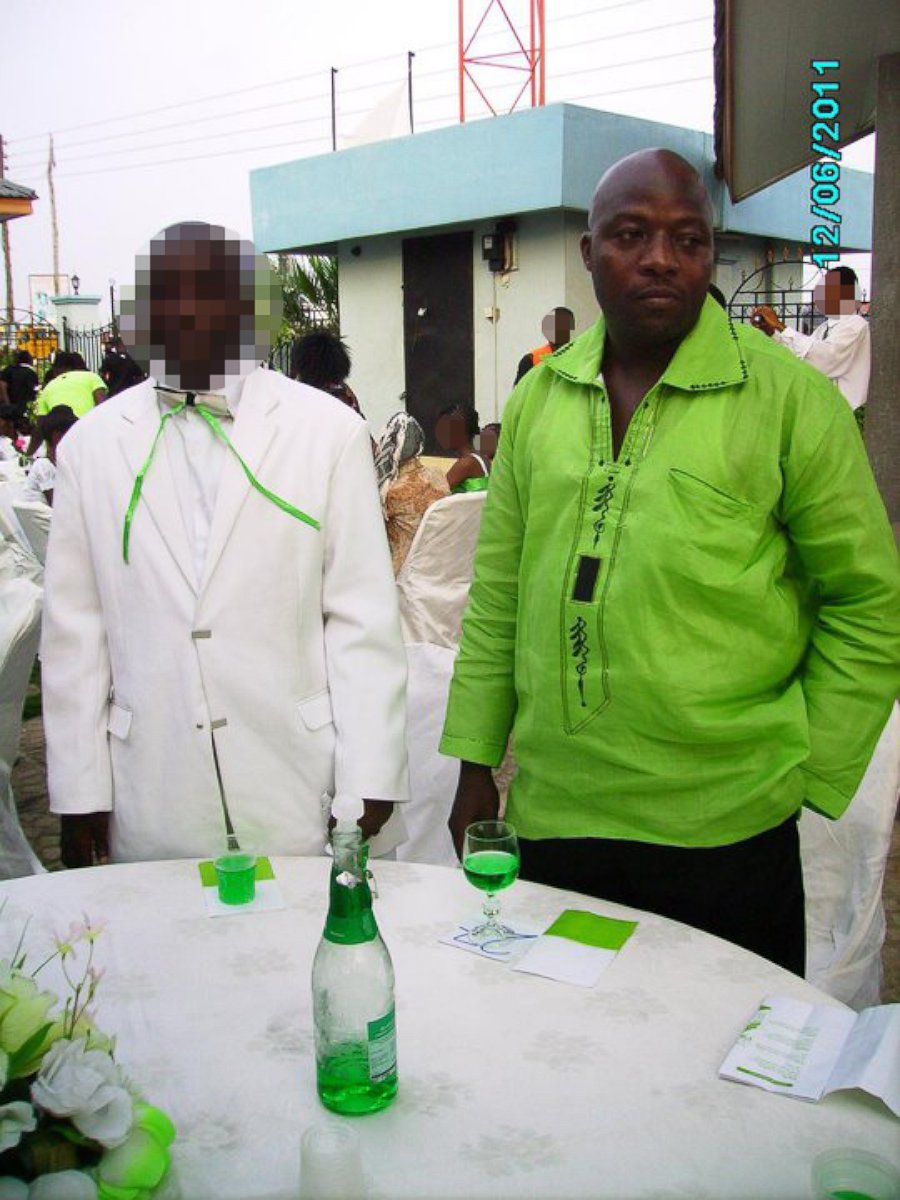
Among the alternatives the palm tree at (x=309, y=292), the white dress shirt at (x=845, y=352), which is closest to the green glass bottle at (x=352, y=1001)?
the white dress shirt at (x=845, y=352)

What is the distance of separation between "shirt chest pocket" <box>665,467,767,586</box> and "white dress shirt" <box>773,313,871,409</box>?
5.80m

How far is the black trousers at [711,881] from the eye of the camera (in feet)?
5.54

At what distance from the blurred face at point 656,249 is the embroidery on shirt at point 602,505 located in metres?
0.24

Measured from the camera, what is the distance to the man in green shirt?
1.63m

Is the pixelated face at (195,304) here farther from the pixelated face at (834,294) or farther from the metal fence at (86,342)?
the metal fence at (86,342)

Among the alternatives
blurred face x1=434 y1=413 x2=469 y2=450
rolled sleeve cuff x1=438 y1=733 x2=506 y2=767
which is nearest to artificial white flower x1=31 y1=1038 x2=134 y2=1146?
rolled sleeve cuff x1=438 y1=733 x2=506 y2=767

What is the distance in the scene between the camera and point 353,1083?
46.3 inches

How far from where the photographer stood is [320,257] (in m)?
15.1

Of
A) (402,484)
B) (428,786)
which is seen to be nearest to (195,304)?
(428,786)

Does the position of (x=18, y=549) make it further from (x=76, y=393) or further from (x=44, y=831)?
(x=76, y=393)

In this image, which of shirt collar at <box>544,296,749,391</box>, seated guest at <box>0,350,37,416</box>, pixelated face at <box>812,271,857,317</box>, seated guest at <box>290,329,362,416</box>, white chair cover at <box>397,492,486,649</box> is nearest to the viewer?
shirt collar at <box>544,296,749,391</box>

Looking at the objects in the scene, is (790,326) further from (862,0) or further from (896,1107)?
(896,1107)

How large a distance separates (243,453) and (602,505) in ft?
2.08

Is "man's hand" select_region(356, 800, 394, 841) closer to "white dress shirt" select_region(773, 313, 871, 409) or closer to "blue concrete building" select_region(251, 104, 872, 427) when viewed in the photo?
"white dress shirt" select_region(773, 313, 871, 409)
